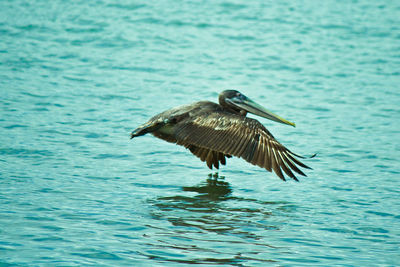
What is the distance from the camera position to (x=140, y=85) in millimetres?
12750

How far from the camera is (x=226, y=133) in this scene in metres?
7.57

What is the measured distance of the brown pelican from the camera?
7.30m

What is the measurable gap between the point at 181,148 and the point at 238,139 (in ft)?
7.72

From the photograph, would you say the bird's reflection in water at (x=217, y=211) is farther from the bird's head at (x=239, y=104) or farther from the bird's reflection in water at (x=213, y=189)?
the bird's head at (x=239, y=104)

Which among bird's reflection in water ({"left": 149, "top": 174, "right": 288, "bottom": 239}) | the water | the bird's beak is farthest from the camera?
the bird's beak

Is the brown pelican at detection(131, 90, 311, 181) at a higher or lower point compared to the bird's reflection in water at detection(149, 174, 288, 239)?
higher

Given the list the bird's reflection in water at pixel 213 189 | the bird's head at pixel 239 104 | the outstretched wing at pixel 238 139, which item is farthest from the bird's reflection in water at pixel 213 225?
the bird's head at pixel 239 104

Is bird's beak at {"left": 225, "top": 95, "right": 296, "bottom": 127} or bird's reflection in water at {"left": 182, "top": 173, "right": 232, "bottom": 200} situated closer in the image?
bird's reflection in water at {"left": 182, "top": 173, "right": 232, "bottom": 200}

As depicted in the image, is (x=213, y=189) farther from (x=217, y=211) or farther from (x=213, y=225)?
(x=213, y=225)

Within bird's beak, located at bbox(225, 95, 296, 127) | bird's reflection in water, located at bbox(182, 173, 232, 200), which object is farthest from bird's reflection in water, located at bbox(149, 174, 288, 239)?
bird's beak, located at bbox(225, 95, 296, 127)

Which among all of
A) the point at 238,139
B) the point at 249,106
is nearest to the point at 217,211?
the point at 238,139

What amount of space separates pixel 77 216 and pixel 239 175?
2685 mm

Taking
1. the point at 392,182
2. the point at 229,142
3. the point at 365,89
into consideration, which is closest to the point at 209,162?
the point at 229,142

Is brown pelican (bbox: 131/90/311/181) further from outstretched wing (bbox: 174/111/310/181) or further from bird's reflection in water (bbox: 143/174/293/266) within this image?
bird's reflection in water (bbox: 143/174/293/266)
